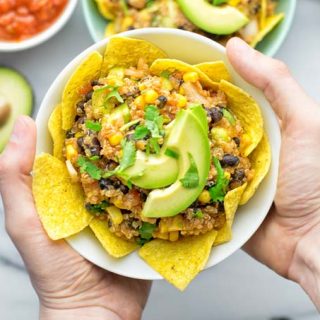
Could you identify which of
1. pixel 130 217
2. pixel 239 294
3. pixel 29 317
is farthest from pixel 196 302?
pixel 130 217

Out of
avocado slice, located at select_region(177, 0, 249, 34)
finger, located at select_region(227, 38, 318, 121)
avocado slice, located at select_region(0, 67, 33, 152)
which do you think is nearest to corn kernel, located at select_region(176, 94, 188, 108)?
finger, located at select_region(227, 38, 318, 121)

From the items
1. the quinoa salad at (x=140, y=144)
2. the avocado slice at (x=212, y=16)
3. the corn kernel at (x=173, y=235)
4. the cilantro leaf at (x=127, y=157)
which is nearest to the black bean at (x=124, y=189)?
the quinoa salad at (x=140, y=144)

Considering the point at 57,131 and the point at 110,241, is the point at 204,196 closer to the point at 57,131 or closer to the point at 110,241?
the point at 110,241

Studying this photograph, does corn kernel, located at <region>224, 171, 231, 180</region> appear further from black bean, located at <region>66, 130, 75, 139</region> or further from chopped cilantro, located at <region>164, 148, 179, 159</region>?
black bean, located at <region>66, 130, 75, 139</region>

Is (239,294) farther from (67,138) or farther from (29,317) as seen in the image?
(67,138)

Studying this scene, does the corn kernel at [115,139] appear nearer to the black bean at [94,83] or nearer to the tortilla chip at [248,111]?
the black bean at [94,83]

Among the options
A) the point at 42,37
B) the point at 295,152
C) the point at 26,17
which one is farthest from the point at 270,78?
the point at 26,17
